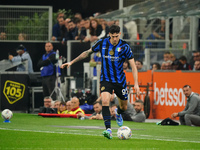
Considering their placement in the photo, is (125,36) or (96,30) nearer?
(96,30)

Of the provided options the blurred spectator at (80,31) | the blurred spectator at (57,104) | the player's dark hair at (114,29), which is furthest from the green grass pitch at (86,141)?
the blurred spectator at (80,31)

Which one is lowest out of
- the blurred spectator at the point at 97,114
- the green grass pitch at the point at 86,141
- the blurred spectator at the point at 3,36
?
the blurred spectator at the point at 97,114

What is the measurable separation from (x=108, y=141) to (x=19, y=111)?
426 inches

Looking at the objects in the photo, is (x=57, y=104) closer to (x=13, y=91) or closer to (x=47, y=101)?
(x=47, y=101)

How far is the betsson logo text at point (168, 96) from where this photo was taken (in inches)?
744

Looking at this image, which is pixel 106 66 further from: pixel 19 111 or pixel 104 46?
pixel 19 111

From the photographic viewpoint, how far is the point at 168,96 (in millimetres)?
19359

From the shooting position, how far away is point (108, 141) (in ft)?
35.2

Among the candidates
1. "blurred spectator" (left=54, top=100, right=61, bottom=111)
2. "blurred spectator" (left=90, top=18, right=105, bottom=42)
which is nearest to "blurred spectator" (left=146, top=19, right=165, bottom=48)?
"blurred spectator" (left=90, top=18, right=105, bottom=42)

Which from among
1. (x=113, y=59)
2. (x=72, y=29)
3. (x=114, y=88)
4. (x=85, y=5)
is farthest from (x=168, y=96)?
(x=85, y=5)

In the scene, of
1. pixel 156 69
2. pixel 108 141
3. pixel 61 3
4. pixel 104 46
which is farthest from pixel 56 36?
pixel 108 141

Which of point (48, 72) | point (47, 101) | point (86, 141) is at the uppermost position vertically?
point (48, 72)

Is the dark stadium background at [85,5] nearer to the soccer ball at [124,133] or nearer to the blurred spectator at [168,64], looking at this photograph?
the blurred spectator at [168,64]

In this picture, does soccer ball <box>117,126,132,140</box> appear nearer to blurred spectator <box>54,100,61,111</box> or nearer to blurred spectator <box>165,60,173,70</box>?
blurred spectator <box>54,100,61,111</box>
